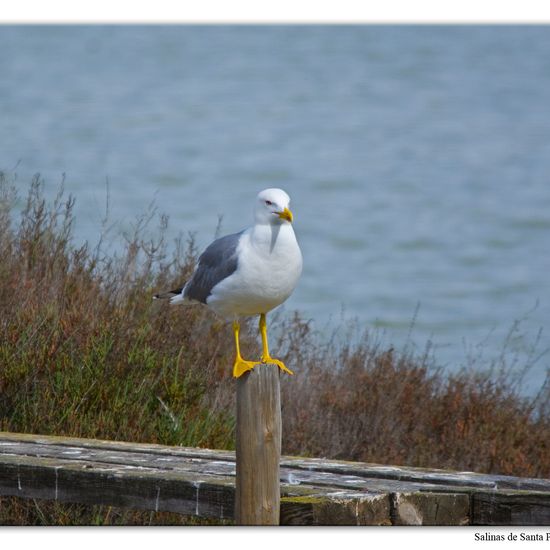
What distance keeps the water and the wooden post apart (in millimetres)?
6757

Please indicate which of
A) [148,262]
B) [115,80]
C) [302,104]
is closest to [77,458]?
[148,262]

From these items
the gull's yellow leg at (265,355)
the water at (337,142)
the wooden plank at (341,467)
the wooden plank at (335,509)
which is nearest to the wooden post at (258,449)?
the wooden plank at (335,509)

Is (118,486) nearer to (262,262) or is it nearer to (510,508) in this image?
(262,262)

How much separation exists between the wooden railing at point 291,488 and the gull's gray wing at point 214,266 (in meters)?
0.58

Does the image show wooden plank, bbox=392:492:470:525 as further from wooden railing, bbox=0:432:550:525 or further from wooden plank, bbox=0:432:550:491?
wooden plank, bbox=0:432:550:491

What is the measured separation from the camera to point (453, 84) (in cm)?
2412

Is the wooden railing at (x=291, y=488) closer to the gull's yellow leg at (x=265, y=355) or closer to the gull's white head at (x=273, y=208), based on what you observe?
the gull's yellow leg at (x=265, y=355)

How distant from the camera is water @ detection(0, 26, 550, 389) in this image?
15.0m

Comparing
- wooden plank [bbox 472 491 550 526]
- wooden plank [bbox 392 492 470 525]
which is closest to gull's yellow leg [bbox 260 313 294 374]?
wooden plank [bbox 392 492 470 525]

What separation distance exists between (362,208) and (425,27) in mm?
8843

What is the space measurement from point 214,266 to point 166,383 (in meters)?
1.44

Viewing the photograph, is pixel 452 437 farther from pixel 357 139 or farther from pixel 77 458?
pixel 357 139

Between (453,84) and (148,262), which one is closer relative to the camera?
(148,262)

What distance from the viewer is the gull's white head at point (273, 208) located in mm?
4008
